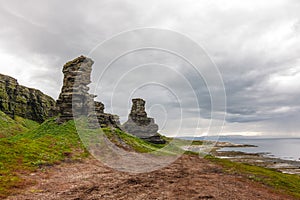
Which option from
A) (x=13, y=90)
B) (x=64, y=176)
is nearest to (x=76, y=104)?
(x=64, y=176)

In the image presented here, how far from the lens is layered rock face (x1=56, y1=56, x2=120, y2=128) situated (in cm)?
6306

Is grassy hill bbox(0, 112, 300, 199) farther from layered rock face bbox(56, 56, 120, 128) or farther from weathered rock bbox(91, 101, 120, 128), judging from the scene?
weathered rock bbox(91, 101, 120, 128)

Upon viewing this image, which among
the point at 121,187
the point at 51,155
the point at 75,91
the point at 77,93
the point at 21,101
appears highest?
the point at 75,91

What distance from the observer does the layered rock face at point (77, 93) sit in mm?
63062

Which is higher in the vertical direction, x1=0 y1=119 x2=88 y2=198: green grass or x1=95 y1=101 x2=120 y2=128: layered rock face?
x1=95 y1=101 x2=120 y2=128: layered rock face

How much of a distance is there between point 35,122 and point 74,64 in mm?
48293

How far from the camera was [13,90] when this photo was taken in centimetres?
9481

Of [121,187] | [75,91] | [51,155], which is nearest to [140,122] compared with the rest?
[75,91]

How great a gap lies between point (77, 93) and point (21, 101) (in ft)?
164

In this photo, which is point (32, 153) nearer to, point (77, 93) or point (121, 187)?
point (121, 187)

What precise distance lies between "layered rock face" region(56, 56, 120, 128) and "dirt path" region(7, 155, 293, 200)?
110 feet

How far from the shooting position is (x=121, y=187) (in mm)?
23938

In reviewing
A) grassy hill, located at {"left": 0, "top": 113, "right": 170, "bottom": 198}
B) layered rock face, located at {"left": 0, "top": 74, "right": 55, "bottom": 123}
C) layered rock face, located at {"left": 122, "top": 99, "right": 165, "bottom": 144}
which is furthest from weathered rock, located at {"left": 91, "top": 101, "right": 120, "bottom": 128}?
layered rock face, located at {"left": 0, "top": 74, "right": 55, "bottom": 123}

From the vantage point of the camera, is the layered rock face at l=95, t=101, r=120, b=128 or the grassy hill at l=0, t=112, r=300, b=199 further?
the layered rock face at l=95, t=101, r=120, b=128
